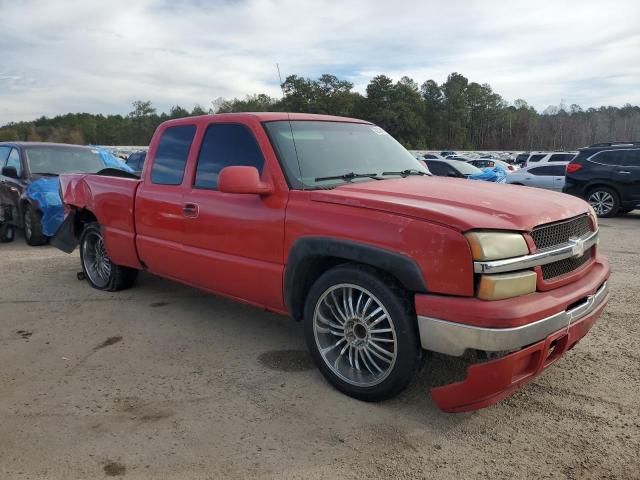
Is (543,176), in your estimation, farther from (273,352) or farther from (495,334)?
(495,334)

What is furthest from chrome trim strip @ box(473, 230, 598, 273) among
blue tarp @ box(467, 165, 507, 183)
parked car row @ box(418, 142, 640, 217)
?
blue tarp @ box(467, 165, 507, 183)

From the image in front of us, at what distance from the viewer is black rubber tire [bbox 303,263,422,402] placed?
293 cm

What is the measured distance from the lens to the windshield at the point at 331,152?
12.1 ft

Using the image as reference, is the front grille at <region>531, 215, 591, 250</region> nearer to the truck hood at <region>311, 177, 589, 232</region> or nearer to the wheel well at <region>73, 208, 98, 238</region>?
the truck hood at <region>311, 177, 589, 232</region>

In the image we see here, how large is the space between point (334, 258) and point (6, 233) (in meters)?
8.19

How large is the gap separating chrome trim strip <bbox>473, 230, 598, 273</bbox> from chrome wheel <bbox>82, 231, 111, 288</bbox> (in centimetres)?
453

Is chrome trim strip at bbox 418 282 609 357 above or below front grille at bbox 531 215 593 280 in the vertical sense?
below

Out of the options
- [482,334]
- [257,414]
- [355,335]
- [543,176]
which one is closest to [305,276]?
[355,335]

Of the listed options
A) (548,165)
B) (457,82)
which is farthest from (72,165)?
(457,82)

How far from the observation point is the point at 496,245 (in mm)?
2715

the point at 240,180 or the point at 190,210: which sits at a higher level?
the point at 240,180

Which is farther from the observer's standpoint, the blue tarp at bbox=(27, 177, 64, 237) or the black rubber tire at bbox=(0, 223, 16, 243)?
the black rubber tire at bbox=(0, 223, 16, 243)

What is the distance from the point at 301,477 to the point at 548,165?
16.1 meters

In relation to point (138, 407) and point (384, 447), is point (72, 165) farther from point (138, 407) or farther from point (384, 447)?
point (384, 447)
